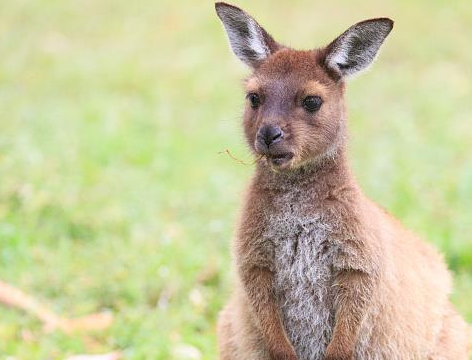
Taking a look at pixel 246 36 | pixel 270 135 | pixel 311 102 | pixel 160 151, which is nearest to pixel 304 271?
pixel 270 135

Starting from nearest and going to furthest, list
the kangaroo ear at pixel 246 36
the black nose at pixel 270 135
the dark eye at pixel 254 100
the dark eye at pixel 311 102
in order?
the black nose at pixel 270 135, the dark eye at pixel 311 102, the dark eye at pixel 254 100, the kangaroo ear at pixel 246 36

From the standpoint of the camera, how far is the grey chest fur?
447 cm

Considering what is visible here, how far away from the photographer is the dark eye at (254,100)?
464 centimetres

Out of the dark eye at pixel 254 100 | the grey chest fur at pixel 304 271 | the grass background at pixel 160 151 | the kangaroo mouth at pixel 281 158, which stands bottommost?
the grey chest fur at pixel 304 271

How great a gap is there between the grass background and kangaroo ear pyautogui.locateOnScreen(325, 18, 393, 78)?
674 millimetres

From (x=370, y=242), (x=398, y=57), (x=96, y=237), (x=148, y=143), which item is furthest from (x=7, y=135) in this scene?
(x=398, y=57)

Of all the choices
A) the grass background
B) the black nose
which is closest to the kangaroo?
the black nose

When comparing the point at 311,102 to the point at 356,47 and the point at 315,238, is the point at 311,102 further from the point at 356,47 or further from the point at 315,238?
the point at 315,238

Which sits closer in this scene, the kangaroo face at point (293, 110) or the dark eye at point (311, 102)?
the kangaroo face at point (293, 110)

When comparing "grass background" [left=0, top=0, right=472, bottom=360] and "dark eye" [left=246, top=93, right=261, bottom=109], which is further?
"grass background" [left=0, top=0, right=472, bottom=360]

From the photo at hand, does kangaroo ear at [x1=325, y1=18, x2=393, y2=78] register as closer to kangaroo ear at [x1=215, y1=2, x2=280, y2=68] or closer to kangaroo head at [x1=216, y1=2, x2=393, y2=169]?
kangaroo head at [x1=216, y1=2, x2=393, y2=169]

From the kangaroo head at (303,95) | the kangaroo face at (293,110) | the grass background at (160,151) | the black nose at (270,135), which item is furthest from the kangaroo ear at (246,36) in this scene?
the black nose at (270,135)

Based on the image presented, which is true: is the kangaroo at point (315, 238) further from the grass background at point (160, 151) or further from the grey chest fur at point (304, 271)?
the grass background at point (160, 151)

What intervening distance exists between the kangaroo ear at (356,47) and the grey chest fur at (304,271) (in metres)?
0.73
